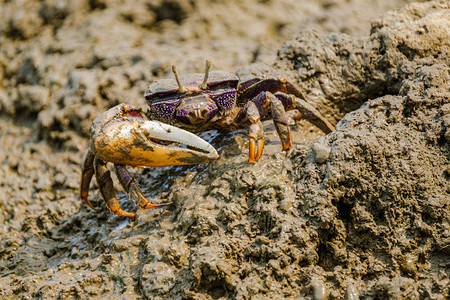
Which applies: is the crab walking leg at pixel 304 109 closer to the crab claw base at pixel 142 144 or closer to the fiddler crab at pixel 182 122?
the fiddler crab at pixel 182 122

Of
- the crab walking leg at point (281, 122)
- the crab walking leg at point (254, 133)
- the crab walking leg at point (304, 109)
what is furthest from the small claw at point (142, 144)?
the crab walking leg at point (304, 109)

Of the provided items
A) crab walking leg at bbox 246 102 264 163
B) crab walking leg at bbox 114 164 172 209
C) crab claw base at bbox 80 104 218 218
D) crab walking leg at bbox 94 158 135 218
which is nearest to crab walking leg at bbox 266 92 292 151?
crab walking leg at bbox 246 102 264 163

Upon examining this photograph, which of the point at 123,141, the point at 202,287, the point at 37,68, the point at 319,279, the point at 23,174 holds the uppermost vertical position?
the point at 123,141

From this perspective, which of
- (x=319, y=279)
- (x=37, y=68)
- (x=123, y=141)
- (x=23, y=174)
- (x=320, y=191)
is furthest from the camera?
(x=37, y=68)

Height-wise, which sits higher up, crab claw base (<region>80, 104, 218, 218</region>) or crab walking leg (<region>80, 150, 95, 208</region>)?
crab claw base (<region>80, 104, 218, 218</region>)

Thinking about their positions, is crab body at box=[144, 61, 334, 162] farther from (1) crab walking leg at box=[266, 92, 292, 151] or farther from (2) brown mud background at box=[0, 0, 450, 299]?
(2) brown mud background at box=[0, 0, 450, 299]

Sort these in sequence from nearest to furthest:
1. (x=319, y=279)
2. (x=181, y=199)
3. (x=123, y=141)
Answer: (x=319, y=279)
(x=123, y=141)
(x=181, y=199)

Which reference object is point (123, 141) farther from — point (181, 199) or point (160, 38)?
point (160, 38)

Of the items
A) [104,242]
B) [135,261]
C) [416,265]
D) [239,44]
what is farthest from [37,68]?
[416,265]
